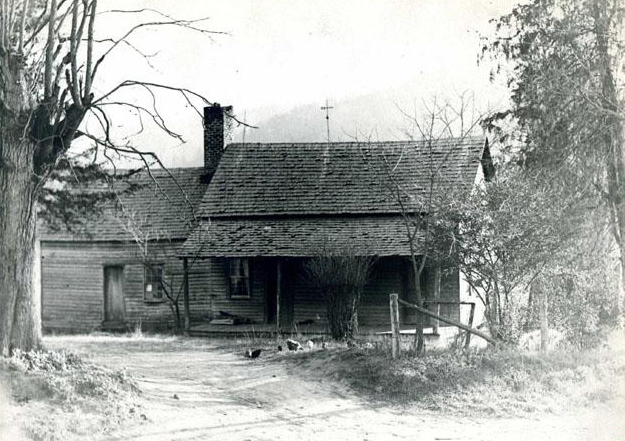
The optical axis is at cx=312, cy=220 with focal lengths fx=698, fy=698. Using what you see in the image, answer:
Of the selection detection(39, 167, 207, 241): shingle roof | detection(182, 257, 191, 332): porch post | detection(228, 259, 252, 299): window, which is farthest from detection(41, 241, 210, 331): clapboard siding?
detection(228, 259, 252, 299): window

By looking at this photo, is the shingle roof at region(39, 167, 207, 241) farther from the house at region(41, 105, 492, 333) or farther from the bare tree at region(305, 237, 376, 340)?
the bare tree at region(305, 237, 376, 340)

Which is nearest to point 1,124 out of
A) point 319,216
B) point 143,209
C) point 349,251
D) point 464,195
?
point 464,195

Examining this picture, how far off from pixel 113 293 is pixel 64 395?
58.2 ft

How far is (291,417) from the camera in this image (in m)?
10.6

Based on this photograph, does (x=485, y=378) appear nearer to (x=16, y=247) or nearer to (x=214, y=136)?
(x=16, y=247)

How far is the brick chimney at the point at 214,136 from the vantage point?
88.9ft

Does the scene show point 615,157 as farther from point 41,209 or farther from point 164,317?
point 41,209

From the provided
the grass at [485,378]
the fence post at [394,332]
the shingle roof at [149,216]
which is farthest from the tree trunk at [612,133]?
the shingle roof at [149,216]

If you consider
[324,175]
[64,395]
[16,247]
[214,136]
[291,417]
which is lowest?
[291,417]

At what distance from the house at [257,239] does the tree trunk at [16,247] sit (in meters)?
9.68

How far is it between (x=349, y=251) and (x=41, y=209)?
1249 centimetres

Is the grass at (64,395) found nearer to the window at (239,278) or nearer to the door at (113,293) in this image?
the window at (239,278)

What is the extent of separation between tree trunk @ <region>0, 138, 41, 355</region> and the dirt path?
2.14 metres

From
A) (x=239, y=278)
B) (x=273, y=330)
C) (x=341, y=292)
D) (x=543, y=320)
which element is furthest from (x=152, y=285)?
(x=543, y=320)
